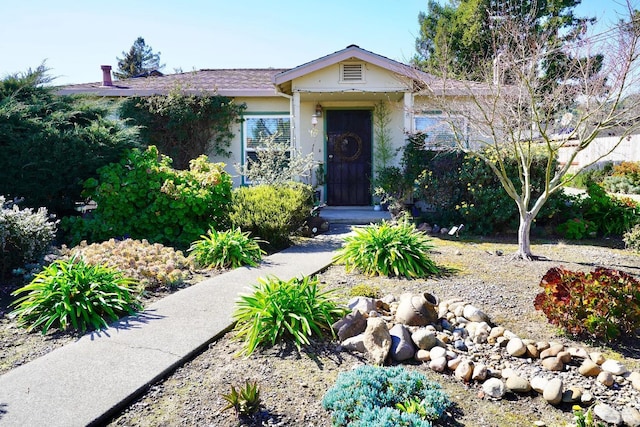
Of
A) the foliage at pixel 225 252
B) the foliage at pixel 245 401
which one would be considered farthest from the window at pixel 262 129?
the foliage at pixel 245 401

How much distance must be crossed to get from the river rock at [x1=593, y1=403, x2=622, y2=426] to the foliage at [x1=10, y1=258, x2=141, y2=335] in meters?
3.73

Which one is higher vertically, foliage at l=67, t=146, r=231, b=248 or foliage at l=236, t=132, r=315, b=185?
foliage at l=236, t=132, r=315, b=185

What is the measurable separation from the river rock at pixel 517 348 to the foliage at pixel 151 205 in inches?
202

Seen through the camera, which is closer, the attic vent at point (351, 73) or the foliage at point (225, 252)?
the foliage at point (225, 252)

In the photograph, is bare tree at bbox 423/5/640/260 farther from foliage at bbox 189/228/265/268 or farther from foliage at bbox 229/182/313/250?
foliage at bbox 189/228/265/268

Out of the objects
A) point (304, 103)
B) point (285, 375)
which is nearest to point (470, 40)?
point (304, 103)

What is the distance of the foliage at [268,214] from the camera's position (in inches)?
296

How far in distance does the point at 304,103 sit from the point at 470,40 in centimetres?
1228

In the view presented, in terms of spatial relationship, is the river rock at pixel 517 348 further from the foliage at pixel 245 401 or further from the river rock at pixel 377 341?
the foliage at pixel 245 401

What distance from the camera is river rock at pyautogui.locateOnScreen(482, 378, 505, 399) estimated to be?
3.13 metres

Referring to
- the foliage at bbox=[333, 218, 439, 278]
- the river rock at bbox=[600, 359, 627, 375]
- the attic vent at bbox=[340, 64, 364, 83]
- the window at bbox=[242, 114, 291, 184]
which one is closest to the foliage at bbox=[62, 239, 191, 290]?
the foliage at bbox=[333, 218, 439, 278]

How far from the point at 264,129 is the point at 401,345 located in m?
9.18

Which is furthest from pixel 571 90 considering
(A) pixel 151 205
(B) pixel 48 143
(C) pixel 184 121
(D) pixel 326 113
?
(C) pixel 184 121

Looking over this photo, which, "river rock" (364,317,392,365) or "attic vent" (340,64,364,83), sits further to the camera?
"attic vent" (340,64,364,83)
